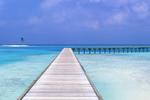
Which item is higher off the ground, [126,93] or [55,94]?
[55,94]

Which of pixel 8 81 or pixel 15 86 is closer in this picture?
pixel 15 86

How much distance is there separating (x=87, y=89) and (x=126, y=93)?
11.0 ft

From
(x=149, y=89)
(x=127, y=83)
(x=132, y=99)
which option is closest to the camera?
(x=132, y=99)

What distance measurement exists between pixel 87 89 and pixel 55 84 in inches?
37.1

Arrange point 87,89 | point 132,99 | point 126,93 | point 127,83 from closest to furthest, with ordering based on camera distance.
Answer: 1. point 87,89
2. point 132,99
3. point 126,93
4. point 127,83

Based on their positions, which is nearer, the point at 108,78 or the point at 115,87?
the point at 115,87

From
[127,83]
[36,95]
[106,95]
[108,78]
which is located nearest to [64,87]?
[36,95]

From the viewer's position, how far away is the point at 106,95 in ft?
31.1

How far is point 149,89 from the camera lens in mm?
10562

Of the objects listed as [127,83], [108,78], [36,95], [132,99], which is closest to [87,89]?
[36,95]

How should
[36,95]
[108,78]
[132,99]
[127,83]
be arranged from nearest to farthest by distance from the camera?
[36,95]
[132,99]
[127,83]
[108,78]

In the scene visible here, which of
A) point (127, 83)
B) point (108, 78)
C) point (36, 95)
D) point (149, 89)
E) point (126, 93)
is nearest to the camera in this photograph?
point (36, 95)

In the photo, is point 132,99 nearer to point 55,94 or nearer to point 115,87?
point 115,87

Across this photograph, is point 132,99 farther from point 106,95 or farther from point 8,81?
point 8,81
